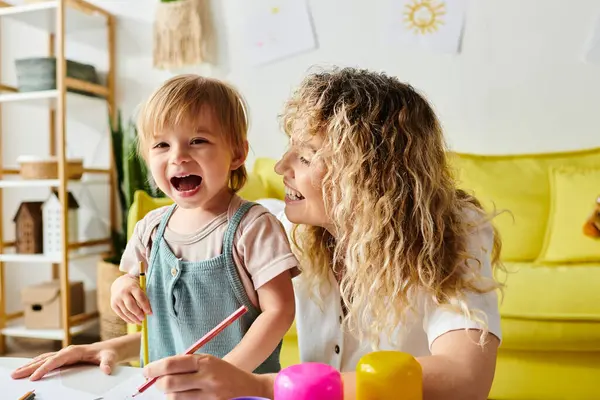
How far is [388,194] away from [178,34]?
256 centimetres

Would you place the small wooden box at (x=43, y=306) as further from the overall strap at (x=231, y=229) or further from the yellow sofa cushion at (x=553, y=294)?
the overall strap at (x=231, y=229)

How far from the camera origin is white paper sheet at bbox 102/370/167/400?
2.49 feet

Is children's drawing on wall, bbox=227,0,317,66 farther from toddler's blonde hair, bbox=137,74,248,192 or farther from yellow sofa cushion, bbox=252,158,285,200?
toddler's blonde hair, bbox=137,74,248,192

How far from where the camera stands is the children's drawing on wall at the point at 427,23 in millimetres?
2926

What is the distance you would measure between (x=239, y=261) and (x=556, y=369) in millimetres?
1429

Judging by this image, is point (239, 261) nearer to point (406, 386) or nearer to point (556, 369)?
point (406, 386)

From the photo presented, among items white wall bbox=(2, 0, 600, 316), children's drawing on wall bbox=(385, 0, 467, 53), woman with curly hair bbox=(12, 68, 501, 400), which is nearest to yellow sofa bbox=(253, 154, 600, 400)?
white wall bbox=(2, 0, 600, 316)

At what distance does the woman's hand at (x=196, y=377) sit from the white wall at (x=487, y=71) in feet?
8.09

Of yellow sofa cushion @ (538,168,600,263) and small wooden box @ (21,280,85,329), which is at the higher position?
yellow sofa cushion @ (538,168,600,263)

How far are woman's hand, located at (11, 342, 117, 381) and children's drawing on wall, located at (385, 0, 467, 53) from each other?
2.47 m

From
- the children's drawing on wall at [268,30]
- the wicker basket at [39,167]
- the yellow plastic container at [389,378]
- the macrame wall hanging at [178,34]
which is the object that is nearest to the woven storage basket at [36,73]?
the wicker basket at [39,167]

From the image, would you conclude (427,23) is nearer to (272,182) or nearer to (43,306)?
(272,182)

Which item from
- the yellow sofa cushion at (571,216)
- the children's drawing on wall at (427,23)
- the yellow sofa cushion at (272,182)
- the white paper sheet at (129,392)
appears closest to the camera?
the white paper sheet at (129,392)

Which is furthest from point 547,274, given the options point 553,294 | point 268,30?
point 268,30
